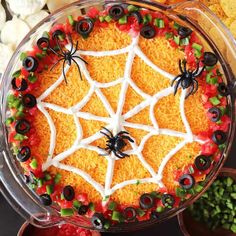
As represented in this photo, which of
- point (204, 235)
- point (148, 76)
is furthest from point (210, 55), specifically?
point (204, 235)

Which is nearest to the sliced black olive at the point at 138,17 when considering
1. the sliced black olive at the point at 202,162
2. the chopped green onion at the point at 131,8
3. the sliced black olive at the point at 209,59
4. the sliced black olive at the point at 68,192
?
the chopped green onion at the point at 131,8

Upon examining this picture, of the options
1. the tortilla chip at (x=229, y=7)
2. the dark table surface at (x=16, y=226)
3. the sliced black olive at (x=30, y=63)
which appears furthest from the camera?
the dark table surface at (x=16, y=226)

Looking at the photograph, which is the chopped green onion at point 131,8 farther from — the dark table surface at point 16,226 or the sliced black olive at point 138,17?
the dark table surface at point 16,226

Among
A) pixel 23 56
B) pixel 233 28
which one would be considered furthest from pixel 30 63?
pixel 233 28

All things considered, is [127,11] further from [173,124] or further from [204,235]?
[204,235]

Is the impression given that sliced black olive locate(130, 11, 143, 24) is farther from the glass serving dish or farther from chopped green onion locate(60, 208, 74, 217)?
chopped green onion locate(60, 208, 74, 217)

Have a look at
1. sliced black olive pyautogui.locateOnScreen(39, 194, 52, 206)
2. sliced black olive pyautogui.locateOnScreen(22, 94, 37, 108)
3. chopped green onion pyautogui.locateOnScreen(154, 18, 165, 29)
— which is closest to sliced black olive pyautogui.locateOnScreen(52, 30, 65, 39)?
sliced black olive pyautogui.locateOnScreen(22, 94, 37, 108)
